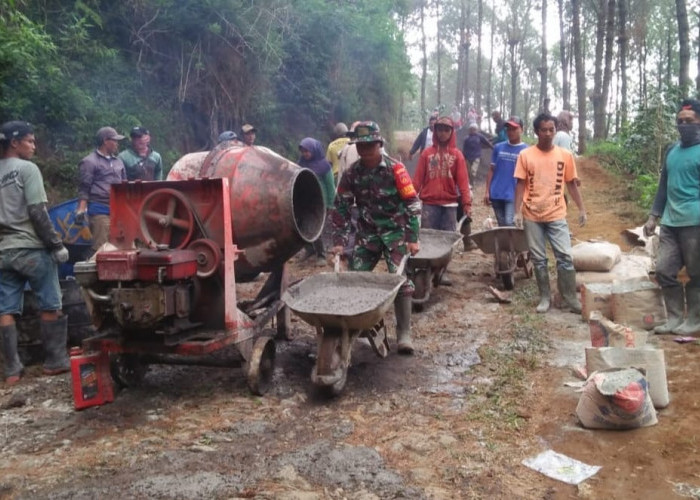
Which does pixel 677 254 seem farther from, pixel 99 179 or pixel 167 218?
pixel 99 179

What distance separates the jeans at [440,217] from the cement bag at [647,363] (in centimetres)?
357

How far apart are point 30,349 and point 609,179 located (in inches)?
616

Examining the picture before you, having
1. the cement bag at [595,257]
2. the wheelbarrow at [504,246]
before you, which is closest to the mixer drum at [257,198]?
the wheelbarrow at [504,246]

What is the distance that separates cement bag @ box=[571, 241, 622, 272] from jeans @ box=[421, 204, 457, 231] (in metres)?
1.41

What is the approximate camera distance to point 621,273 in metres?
6.45

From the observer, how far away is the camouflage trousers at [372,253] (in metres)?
5.04

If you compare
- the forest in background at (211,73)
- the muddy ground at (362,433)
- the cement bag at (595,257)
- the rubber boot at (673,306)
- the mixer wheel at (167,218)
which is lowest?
the muddy ground at (362,433)

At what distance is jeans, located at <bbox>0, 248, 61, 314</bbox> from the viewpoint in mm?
4594

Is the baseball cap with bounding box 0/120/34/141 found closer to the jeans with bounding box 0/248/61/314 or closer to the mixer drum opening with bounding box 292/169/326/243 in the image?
the jeans with bounding box 0/248/61/314

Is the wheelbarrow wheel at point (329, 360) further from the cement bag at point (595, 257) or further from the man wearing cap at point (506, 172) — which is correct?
the man wearing cap at point (506, 172)

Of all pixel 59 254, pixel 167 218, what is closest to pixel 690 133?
pixel 167 218

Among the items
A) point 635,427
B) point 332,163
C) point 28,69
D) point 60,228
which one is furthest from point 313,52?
point 635,427

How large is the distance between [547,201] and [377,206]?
1890 mm

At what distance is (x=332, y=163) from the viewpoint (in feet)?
31.8
